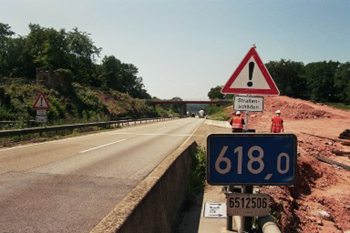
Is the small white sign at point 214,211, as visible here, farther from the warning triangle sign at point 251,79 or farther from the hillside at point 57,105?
the hillside at point 57,105

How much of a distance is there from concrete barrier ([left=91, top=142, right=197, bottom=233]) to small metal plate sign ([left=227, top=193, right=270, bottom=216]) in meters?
1.03

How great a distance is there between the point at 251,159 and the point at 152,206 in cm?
165

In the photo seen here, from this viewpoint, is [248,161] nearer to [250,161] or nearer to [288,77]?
[250,161]

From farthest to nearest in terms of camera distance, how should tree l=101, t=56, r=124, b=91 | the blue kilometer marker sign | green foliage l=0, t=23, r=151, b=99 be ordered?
tree l=101, t=56, r=124, b=91, green foliage l=0, t=23, r=151, b=99, the blue kilometer marker sign

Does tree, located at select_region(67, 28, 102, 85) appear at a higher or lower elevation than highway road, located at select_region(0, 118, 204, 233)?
higher

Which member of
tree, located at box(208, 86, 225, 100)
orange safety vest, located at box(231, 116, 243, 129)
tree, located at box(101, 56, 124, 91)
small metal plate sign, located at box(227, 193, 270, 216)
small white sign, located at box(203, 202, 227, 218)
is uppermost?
tree, located at box(101, 56, 124, 91)

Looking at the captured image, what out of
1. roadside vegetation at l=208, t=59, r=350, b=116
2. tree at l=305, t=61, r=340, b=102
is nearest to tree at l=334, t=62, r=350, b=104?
roadside vegetation at l=208, t=59, r=350, b=116

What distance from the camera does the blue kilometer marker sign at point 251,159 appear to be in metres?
3.04

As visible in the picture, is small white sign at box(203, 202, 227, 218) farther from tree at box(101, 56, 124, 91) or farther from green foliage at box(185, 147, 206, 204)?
tree at box(101, 56, 124, 91)

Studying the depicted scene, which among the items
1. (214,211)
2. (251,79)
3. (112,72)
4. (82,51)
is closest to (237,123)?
(214,211)

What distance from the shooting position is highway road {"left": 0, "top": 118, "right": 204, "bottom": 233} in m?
4.66

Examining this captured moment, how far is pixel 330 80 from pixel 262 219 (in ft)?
392

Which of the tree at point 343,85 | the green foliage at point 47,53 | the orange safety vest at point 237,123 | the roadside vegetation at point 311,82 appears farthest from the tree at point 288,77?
the orange safety vest at point 237,123

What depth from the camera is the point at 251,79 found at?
5.38 m
